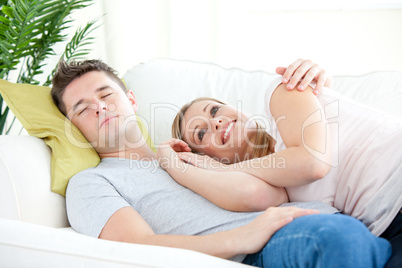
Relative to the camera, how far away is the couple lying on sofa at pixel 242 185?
868mm

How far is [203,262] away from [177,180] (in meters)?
0.51

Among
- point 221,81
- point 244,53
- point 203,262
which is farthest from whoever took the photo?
point 244,53

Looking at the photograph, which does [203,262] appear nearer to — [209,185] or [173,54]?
[209,185]

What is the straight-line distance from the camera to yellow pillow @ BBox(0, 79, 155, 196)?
1295 mm

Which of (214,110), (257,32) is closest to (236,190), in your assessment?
(214,110)

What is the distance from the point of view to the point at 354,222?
2.69 ft

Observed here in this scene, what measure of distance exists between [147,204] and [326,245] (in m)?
0.62

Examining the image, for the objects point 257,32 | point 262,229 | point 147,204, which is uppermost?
point 257,32

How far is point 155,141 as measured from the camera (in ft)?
5.68

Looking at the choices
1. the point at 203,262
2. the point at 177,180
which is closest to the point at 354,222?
the point at 203,262

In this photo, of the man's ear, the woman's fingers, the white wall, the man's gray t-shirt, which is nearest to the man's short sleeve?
the man's gray t-shirt

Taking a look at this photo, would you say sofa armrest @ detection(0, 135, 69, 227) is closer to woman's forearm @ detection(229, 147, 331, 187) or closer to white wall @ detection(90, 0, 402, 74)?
woman's forearm @ detection(229, 147, 331, 187)

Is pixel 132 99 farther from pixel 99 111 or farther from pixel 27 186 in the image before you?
pixel 27 186

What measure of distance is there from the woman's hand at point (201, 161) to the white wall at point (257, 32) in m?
1.18
